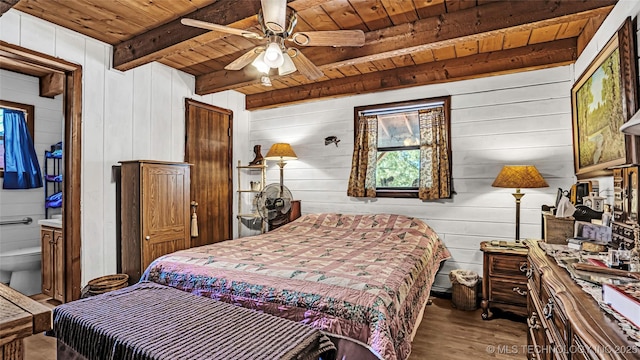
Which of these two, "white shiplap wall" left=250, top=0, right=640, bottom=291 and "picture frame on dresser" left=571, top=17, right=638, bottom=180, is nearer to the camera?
"picture frame on dresser" left=571, top=17, right=638, bottom=180

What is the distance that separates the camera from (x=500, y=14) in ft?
7.56

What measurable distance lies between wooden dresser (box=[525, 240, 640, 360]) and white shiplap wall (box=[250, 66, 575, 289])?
1.61 meters

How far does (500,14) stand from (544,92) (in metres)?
1.20

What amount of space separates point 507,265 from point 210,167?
3.42 meters

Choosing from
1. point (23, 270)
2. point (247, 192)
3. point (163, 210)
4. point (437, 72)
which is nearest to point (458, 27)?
point (437, 72)

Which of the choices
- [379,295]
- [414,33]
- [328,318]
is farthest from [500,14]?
[328,318]

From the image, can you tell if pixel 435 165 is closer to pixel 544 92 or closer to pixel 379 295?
pixel 544 92

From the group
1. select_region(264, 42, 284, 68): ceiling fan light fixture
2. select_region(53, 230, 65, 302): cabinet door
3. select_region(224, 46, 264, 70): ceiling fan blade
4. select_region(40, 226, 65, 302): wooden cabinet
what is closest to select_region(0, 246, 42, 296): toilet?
select_region(40, 226, 65, 302): wooden cabinet

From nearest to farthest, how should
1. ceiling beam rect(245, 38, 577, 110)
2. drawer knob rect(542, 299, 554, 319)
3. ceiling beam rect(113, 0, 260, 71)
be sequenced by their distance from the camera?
drawer knob rect(542, 299, 554, 319) → ceiling beam rect(113, 0, 260, 71) → ceiling beam rect(245, 38, 577, 110)

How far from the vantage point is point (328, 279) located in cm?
183

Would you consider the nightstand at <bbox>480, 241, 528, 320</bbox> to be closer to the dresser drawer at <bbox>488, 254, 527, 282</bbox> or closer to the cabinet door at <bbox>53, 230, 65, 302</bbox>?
the dresser drawer at <bbox>488, 254, 527, 282</bbox>

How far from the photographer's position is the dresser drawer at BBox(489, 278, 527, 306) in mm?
2689

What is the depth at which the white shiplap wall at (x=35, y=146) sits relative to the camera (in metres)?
3.57

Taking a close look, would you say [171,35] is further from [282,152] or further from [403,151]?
[403,151]
